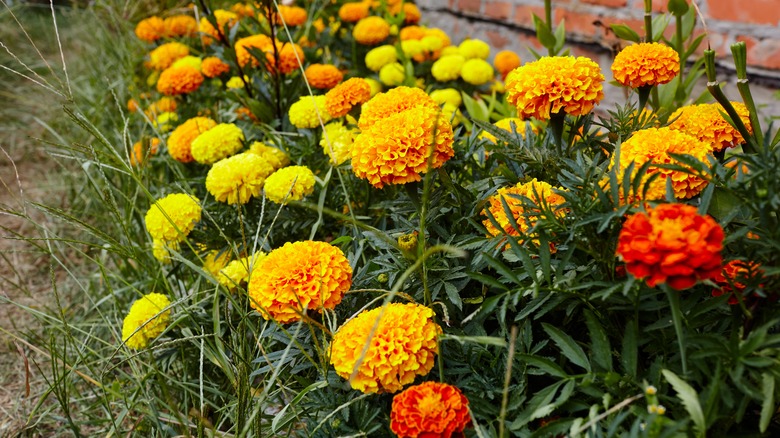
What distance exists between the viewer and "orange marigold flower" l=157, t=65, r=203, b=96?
1.64 meters

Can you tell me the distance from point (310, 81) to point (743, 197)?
1.12 m

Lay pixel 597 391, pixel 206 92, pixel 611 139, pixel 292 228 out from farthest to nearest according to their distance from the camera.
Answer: pixel 206 92 < pixel 292 228 < pixel 611 139 < pixel 597 391

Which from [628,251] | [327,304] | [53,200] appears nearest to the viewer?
[628,251]

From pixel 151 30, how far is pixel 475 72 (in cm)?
118

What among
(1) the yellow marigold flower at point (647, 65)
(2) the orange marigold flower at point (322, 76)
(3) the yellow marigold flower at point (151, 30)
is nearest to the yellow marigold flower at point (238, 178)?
(2) the orange marigold flower at point (322, 76)

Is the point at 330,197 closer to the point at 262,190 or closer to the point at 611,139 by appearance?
the point at 262,190

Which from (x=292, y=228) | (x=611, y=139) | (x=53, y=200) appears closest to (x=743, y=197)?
(x=611, y=139)

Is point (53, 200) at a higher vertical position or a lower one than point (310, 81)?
lower

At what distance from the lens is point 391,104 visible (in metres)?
0.96

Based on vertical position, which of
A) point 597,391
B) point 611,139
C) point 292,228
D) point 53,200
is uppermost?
point 611,139

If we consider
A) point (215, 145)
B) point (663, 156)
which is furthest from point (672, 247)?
point (215, 145)

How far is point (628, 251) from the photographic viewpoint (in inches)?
22.8

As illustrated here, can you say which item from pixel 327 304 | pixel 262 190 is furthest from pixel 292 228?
pixel 327 304

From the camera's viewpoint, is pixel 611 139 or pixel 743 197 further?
pixel 611 139
